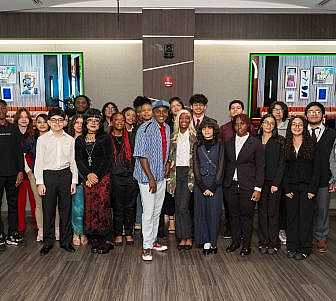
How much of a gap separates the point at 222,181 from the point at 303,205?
2.97 ft

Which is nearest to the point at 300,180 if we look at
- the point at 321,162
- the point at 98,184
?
the point at 321,162

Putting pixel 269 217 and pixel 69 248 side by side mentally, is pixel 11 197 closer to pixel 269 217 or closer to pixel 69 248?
pixel 69 248

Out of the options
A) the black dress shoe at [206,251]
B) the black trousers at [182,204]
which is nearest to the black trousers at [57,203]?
the black trousers at [182,204]

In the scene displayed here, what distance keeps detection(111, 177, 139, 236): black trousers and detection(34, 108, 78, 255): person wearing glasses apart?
47 cm

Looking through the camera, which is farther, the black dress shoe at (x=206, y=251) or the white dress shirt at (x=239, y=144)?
the black dress shoe at (x=206, y=251)

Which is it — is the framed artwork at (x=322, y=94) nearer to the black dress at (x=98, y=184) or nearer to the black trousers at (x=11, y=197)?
the black dress at (x=98, y=184)

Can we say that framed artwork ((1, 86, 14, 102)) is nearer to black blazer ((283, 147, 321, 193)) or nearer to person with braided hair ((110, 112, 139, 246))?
person with braided hair ((110, 112, 139, 246))

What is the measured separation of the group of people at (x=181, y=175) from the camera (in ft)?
13.4

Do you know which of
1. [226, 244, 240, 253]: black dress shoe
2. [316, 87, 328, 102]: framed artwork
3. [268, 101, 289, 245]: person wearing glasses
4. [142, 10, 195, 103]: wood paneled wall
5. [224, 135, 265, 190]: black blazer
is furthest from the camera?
[316, 87, 328, 102]: framed artwork

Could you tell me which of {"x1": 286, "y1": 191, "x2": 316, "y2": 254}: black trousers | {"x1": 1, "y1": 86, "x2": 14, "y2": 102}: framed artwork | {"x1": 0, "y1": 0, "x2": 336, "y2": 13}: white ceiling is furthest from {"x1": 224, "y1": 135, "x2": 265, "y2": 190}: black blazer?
{"x1": 1, "y1": 86, "x2": 14, "y2": 102}: framed artwork

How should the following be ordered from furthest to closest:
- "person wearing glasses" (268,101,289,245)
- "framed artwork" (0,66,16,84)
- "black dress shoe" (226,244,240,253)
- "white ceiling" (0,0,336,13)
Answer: "framed artwork" (0,66,16,84), "white ceiling" (0,0,336,13), "person wearing glasses" (268,101,289,245), "black dress shoe" (226,244,240,253)

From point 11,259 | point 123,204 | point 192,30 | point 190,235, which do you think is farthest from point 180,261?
point 192,30

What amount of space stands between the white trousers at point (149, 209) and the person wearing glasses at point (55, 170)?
2.67ft

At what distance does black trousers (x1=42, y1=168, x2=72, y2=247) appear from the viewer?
13.7ft
